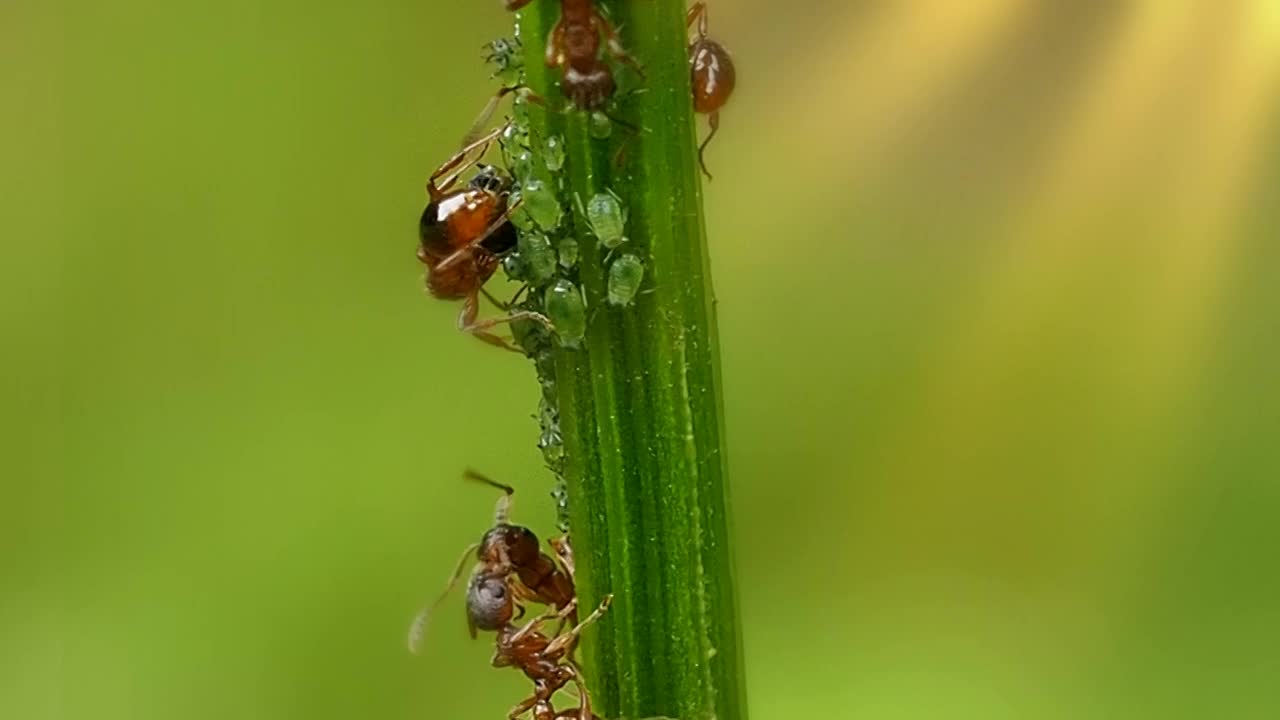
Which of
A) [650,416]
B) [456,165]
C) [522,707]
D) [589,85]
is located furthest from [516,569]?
[589,85]

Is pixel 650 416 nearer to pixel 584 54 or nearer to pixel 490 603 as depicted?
pixel 584 54

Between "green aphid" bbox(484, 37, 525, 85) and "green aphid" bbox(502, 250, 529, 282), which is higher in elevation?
"green aphid" bbox(484, 37, 525, 85)

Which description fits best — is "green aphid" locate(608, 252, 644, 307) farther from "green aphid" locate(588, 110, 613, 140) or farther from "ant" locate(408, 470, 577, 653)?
"ant" locate(408, 470, 577, 653)

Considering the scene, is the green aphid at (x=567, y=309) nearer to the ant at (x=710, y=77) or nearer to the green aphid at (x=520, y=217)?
the green aphid at (x=520, y=217)

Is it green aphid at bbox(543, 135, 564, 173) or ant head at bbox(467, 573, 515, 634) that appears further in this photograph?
ant head at bbox(467, 573, 515, 634)

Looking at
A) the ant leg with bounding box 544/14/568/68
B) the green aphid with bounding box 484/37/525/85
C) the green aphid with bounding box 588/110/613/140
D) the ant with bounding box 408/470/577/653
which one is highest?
the green aphid with bounding box 484/37/525/85

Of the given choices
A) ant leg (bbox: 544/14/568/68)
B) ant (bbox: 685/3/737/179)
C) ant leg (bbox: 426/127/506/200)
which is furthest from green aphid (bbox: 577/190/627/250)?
ant (bbox: 685/3/737/179)

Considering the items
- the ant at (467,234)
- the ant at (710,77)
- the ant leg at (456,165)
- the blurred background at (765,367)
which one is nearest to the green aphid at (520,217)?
the ant at (467,234)
